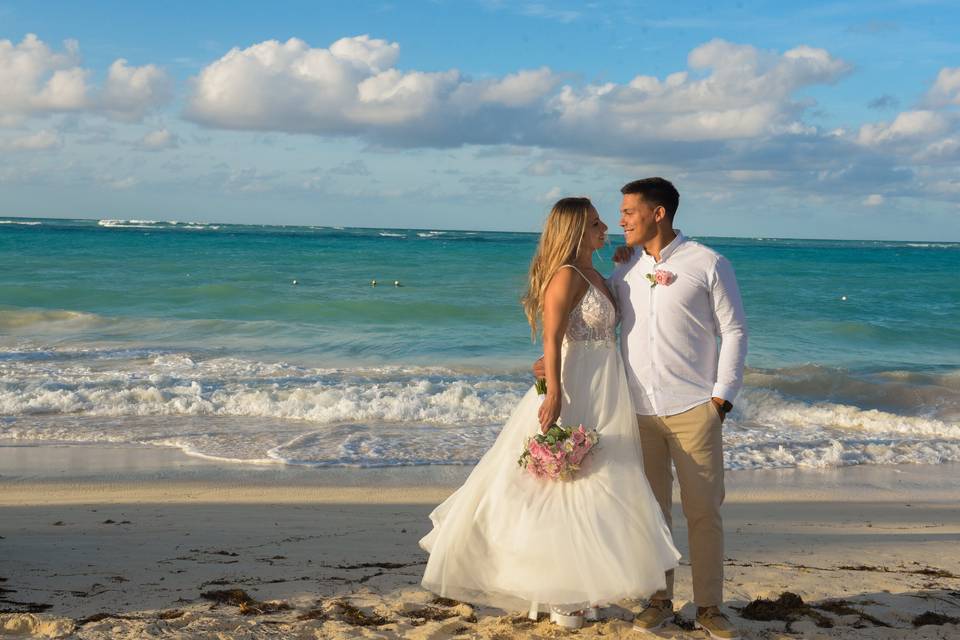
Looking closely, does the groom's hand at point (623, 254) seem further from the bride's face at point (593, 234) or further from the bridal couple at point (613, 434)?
the bride's face at point (593, 234)

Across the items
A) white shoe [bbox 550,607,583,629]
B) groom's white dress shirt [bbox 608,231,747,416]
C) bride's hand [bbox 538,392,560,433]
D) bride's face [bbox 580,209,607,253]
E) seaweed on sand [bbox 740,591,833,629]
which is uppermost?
bride's face [bbox 580,209,607,253]

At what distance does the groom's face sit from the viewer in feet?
13.3

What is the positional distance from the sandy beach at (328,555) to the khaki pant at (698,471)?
0.28 metres

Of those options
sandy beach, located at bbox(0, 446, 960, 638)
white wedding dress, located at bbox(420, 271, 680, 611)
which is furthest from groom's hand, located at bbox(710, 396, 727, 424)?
sandy beach, located at bbox(0, 446, 960, 638)

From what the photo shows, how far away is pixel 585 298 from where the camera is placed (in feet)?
12.9

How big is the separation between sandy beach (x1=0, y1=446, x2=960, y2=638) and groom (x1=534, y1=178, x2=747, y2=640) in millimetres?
420

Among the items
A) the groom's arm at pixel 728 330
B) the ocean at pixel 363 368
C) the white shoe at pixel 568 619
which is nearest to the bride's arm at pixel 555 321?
the groom's arm at pixel 728 330

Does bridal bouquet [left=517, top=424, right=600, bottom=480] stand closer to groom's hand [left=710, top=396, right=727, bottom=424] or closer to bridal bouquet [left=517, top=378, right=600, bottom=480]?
bridal bouquet [left=517, top=378, right=600, bottom=480]

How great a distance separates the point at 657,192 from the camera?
13.3ft

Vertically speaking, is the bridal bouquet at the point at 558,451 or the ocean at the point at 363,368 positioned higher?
the bridal bouquet at the point at 558,451

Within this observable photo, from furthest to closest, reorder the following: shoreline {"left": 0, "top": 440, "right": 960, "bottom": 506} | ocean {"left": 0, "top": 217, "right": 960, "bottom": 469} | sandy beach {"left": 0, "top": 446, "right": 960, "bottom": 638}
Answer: ocean {"left": 0, "top": 217, "right": 960, "bottom": 469}
shoreline {"left": 0, "top": 440, "right": 960, "bottom": 506}
sandy beach {"left": 0, "top": 446, "right": 960, "bottom": 638}

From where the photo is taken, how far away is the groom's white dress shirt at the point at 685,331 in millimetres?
3951

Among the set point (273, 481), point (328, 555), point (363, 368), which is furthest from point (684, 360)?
point (363, 368)

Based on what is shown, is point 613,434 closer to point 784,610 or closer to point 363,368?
point 784,610
